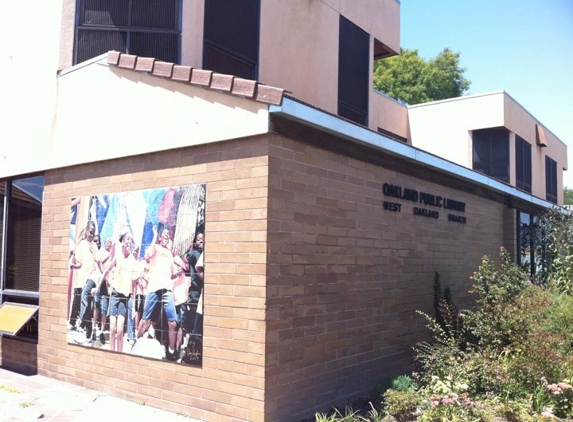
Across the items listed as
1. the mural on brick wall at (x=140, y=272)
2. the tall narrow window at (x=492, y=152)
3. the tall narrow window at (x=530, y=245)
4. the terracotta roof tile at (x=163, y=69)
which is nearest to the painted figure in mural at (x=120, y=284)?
the mural on brick wall at (x=140, y=272)

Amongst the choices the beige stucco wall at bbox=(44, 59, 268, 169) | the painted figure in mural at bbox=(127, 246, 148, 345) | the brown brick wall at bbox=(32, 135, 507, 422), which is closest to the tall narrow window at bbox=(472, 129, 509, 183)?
the brown brick wall at bbox=(32, 135, 507, 422)

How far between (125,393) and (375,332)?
3.31m

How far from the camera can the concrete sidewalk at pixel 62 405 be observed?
6.26 metres

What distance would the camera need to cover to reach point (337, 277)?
266 inches

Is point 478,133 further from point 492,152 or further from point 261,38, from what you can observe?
point 261,38

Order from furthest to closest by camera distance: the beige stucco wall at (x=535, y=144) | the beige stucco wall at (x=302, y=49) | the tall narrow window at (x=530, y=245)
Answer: the beige stucco wall at (x=535, y=144) → the tall narrow window at (x=530, y=245) → the beige stucco wall at (x=302, y=49)

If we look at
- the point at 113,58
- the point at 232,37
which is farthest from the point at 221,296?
the point at 232,37

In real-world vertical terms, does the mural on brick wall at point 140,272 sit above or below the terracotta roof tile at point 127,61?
below

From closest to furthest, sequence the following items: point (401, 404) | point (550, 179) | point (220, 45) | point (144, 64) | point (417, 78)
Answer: point (401, 404) → point (144, 64) → point (220, 45) → point (550, 179) → point (417, 78)

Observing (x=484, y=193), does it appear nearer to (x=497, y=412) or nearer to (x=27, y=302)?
(x=497, y=412)

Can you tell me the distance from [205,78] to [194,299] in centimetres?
245

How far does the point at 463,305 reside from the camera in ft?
32.4

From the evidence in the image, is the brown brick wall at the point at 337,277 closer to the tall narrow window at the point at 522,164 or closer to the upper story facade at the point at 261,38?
the upper story facade at the point at 261,38

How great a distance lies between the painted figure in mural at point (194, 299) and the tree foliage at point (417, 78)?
27342 mm
